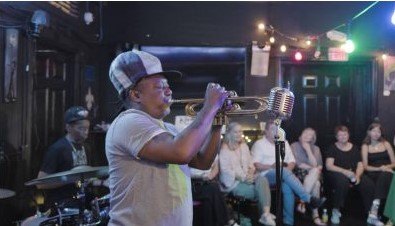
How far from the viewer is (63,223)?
108 inches

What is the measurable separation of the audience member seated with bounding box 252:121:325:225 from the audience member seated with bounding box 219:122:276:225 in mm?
129

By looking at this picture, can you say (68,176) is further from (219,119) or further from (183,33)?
(183,33)

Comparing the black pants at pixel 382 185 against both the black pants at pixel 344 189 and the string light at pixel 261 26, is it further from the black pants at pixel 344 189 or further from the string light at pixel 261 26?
the string light at pixel 261 26

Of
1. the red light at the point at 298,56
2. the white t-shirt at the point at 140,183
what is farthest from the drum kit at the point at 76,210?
the red light at the point at 298,56

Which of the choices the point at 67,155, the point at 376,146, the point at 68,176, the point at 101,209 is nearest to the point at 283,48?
the point at 376,146

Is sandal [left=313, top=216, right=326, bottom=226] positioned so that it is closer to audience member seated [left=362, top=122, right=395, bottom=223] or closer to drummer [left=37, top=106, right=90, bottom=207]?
audience member seated [left=362, top=122, right=395, bottom=223]

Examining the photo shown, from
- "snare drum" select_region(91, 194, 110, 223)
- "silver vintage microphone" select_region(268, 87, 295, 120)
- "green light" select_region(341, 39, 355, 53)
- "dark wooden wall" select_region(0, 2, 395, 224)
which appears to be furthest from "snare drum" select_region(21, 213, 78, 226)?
"green light" select_region(341, 39, 355, 53)

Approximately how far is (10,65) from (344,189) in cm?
396

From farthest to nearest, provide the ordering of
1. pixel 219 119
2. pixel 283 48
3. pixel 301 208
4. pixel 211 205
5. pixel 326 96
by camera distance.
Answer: pixel 326 96
pixel 283 48
pixel 301 208
pixel 211 205
pixel 219 119

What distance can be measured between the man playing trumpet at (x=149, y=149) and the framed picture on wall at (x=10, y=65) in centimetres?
221

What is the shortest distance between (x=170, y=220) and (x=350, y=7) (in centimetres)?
577

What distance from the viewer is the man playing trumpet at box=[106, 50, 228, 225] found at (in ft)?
4.67

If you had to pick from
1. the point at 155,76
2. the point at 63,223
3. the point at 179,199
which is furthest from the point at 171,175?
the point at 63,223

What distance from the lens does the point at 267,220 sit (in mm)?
4629
